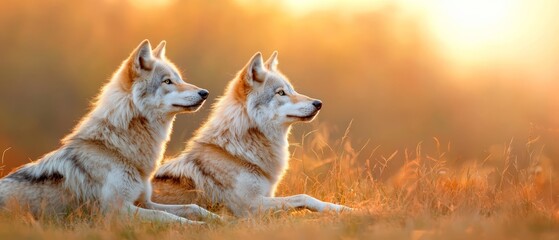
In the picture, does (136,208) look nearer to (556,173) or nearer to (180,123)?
(556,173)

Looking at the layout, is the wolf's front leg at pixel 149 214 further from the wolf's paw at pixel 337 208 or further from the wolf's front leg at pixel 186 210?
the wolf's paw at pixel 337 208

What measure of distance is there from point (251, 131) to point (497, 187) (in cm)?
255

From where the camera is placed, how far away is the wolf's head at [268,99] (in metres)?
7.65

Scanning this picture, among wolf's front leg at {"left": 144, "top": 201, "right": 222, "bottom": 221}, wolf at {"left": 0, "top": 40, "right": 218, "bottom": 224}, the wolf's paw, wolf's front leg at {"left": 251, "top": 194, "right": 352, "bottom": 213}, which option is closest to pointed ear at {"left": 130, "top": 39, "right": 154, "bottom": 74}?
wolf at {"left": 0, "top": 40, "right": 218, "bottom": 224}

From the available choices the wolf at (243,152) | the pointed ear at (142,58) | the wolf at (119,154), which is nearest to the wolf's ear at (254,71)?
the wolf at (243,152)

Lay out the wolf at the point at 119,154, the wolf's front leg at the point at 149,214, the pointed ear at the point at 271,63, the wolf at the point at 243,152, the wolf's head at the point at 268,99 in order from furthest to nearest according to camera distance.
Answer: the pointed ear at the point at 271,63 < the wolf's head at the point at 268,99 < the wolf at the point at 243,152 < the wolf at the point at 119,154 < the wolf's front leg at the point at 149,214

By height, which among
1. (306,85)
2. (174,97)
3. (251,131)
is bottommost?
(306,85)

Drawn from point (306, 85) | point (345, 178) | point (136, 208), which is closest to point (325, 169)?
point (345, 178)

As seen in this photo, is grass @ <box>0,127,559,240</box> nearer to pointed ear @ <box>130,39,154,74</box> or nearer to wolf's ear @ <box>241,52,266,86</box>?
wolf's ear @ <box>241,52,266,86</box>

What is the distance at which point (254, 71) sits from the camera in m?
7.80

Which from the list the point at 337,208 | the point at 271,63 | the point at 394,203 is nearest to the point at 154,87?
the point at 271,63

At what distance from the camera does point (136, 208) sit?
666 centimetres

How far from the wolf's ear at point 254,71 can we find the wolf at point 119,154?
742mm

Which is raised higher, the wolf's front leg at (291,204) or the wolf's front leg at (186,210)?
the wolf's front leg at (186,210)
